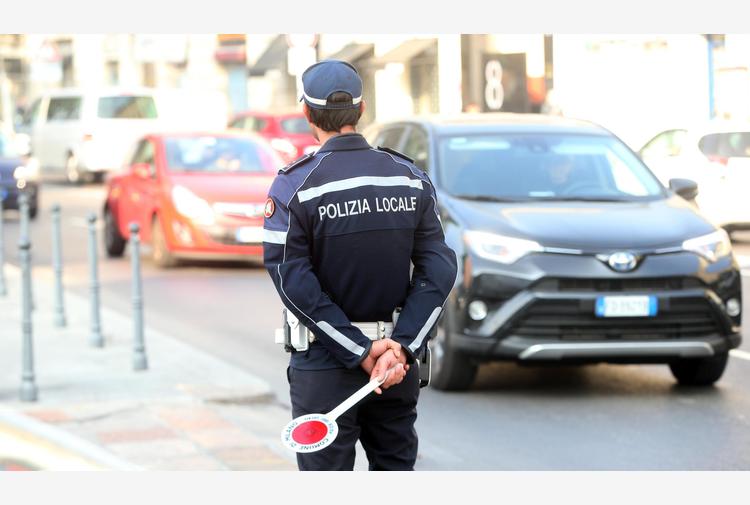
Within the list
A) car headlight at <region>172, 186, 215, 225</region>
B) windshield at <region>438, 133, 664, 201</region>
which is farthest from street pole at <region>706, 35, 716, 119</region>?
windshield at <region>438, 133, 664, 201</region>

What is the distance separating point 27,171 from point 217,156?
7803 millimetres

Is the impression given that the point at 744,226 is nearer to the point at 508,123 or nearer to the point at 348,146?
the point at 508,123

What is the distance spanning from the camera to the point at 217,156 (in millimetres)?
15844

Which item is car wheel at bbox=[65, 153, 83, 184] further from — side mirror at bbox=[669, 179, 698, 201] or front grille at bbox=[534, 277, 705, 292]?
front grille at bbox=[534, 277, 705, 292]

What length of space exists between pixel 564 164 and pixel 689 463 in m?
2.71

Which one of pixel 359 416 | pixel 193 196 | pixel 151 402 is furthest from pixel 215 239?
pixel 359 416

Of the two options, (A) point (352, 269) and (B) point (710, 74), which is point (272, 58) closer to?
(B) point (710, 74)

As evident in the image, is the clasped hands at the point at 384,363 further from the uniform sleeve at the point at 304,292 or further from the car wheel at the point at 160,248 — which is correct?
the car wheel at the point at 160,248

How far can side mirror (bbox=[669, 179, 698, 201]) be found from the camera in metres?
8.74

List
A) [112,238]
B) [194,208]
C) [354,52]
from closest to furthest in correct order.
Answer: [194,208]
[112,238]
[354,52]

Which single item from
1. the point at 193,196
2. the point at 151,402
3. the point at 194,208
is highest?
the point at 193,196

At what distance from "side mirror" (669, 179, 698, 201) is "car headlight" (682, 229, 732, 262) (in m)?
0.54

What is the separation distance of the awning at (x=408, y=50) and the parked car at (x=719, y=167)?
15942mm

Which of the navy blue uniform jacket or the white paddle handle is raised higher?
the navy blue uniform jacket
